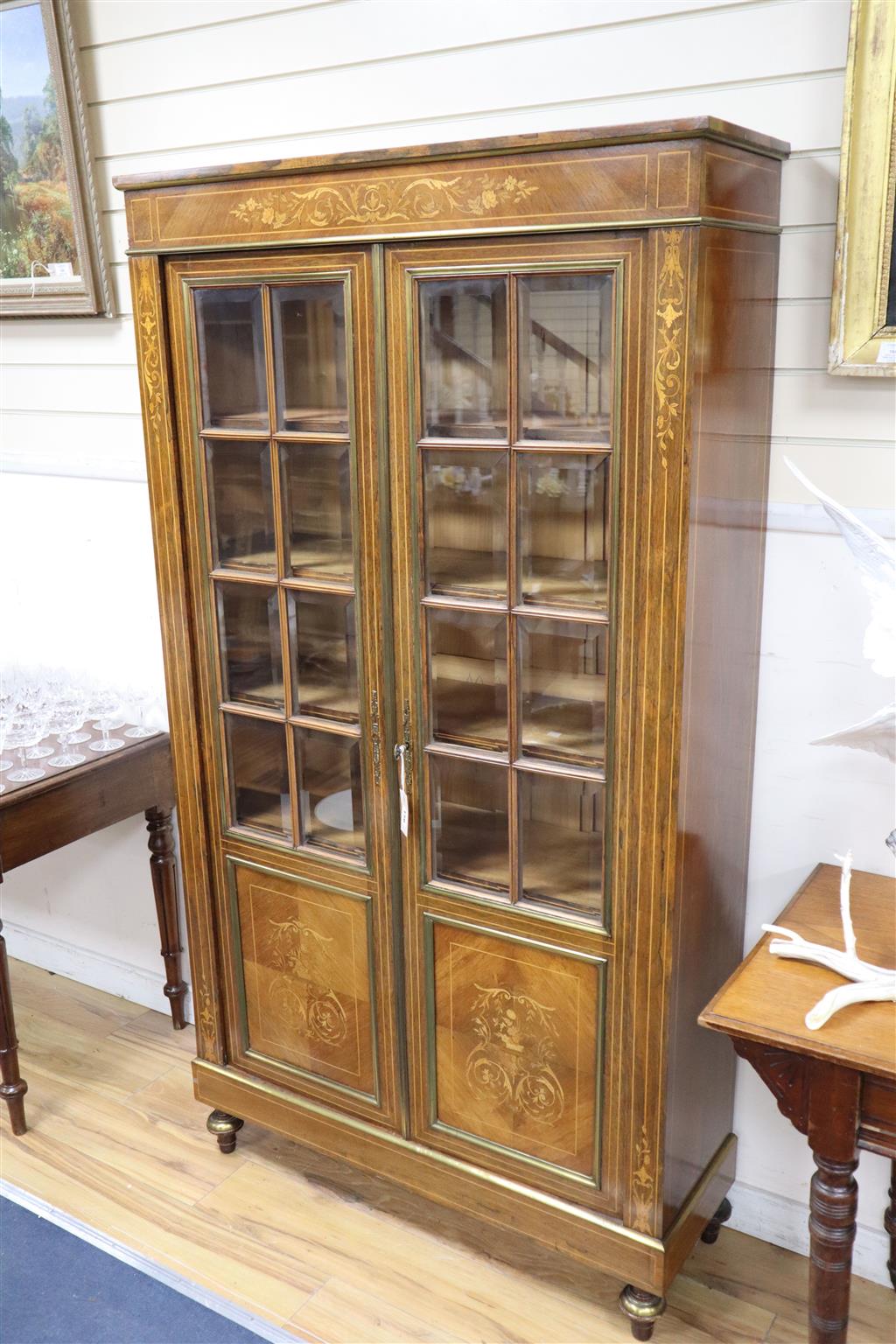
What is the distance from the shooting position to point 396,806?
2.12 metres

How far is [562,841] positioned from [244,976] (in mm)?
855

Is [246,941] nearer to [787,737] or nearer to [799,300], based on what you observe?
[787,737]

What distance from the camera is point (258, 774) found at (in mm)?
2320

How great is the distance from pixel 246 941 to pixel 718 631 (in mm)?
1185

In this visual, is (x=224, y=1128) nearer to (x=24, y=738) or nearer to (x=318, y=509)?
(x=24, y=738)

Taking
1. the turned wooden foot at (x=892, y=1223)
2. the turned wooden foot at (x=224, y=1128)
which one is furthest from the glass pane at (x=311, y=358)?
the turned wooden foot at (x=892, y=1223)

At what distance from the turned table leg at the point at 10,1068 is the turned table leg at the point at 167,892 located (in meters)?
0.43

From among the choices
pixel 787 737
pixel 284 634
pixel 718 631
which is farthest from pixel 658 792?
pixel 284 634

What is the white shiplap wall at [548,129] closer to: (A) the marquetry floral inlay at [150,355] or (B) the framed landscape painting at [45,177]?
(B) the framed landscape painting at [45,177]

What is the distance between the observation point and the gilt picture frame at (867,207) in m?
1.77

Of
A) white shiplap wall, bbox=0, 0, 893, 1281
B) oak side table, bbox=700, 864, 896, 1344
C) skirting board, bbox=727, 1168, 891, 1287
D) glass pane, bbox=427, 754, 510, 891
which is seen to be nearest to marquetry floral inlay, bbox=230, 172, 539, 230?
white shiplap wall, bbox=0, 0, 893, 1281

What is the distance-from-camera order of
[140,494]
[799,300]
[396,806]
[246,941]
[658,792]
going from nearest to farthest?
1. [658,792]
2. [799,300]
3. [396,806]
4. [246,941]
5. [140,494]

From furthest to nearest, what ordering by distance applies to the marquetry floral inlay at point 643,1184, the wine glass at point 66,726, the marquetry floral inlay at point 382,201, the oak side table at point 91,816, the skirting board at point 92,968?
1. the skirting board at point 92,968
2. the wine glass at point 66,726
3. the oak side table at point 91,816
4. the marquetry floral inlay at point 643,1184
5. the marquetry floral inlay at point 382,201

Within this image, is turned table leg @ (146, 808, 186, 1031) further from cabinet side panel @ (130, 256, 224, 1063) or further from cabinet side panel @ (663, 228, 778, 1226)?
cabinet side panel @ (663, 228, 778, 1226)
